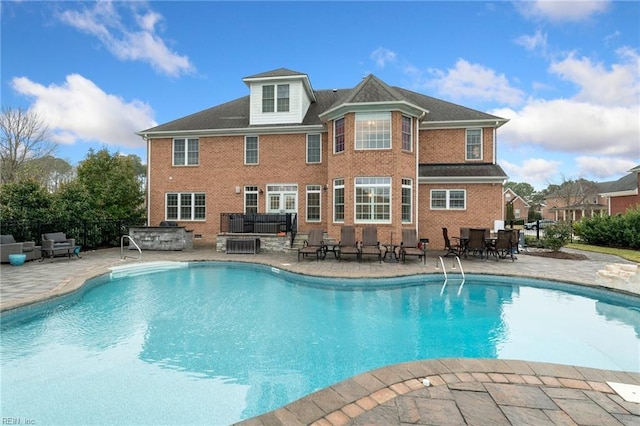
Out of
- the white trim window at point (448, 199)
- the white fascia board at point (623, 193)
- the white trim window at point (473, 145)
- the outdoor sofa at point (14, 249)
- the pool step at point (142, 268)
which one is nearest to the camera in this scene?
the pool step at point (142, 268)

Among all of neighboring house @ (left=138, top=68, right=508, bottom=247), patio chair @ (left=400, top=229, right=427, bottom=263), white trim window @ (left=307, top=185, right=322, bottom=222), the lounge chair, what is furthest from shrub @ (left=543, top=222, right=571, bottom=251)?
the lounge chair

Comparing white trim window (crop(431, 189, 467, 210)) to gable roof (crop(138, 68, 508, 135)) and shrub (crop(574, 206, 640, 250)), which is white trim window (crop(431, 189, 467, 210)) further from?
shrub (crop(574, 206, 640, 250))

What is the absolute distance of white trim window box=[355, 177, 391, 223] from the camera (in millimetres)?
13500

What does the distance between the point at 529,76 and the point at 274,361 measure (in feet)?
62.0

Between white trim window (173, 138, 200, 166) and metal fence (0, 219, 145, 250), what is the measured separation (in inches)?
187

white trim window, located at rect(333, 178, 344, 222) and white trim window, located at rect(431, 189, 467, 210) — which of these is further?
white trim window, located at rect(431, 189, 467, 210)

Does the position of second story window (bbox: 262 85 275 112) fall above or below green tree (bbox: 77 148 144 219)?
above

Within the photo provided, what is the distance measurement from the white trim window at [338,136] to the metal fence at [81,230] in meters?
12.8

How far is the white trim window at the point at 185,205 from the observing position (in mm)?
17562

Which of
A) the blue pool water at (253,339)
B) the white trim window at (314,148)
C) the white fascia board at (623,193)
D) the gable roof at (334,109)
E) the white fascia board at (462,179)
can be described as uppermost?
the gable roof at (334,109)

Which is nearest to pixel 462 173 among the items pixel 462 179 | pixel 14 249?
pixel 462 179

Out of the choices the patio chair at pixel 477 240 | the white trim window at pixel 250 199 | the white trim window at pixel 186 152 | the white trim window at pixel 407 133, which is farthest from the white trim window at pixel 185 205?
the patio chair at pixel 477 240

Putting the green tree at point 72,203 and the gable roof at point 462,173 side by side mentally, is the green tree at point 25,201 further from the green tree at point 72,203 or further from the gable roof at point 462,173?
the gable roof at point 462,173

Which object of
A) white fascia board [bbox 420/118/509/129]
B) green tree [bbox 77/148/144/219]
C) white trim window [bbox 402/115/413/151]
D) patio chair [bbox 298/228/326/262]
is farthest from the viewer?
green tree [bbox 77/148/144/219]
